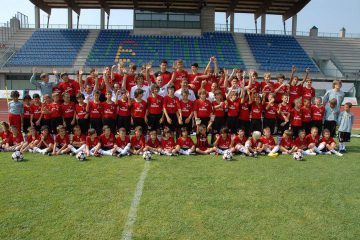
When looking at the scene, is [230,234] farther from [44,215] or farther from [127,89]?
[127,89]

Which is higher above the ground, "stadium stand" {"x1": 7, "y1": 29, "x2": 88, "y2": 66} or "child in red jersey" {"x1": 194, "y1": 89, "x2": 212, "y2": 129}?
"stadium stand" {"x1": 7, "y1": 29, "x2": 88, "y2": 66}

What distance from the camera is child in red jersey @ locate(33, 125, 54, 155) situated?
28.4 ft

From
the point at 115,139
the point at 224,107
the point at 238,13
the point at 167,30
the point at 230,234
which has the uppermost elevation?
the point at 238,13

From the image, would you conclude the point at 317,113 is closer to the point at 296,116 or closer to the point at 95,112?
the point at 296,116

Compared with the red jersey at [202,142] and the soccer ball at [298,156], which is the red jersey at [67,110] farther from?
the soccer ball at [298,156]

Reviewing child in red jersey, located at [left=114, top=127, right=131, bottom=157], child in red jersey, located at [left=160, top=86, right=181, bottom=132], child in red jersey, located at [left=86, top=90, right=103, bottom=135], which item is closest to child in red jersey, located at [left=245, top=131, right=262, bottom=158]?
child in red jersey, located at [left=160, top=86, right=181, bottom=132]

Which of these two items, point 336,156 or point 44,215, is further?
point 336,156

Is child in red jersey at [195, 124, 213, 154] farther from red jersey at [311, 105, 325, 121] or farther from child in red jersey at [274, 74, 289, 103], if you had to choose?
red jersey at [311, 105, 325, 121]

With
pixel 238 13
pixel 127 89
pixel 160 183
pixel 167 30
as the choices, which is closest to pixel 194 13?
pixel 167 30

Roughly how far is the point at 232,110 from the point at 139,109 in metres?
2.57

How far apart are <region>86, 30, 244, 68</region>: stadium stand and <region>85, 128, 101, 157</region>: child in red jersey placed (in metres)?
21.4

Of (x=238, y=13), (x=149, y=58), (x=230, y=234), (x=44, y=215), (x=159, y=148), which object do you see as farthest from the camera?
(x=238, y=13)

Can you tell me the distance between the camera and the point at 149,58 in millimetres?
30422

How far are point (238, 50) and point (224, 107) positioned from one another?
24.8 m
